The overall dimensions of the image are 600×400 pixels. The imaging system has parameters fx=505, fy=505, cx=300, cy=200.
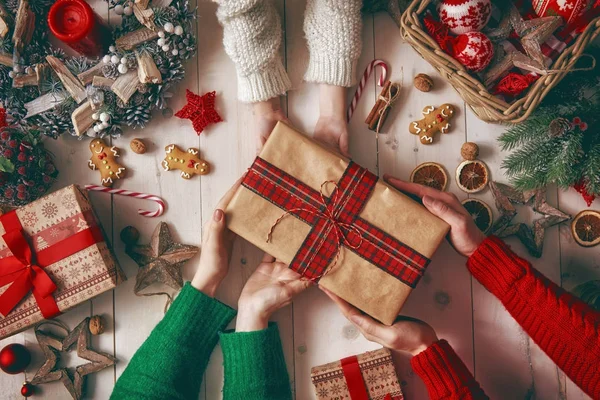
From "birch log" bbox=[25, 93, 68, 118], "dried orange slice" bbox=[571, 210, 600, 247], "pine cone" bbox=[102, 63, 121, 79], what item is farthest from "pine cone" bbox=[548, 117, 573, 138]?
"birch log" bbox=[25, 93, 68, 118]

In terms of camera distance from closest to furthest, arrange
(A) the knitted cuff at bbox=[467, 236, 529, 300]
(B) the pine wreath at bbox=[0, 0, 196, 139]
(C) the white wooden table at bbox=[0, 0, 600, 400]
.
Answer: (A) the knitted cuff at bbox=[467, 236, 529, 300] → (B) the pine wreath at bbox=[0, 0, 196, 139] → (C) the white wooden table at bbox=[0, 0, 600, 400]

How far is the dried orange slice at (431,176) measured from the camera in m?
1.51

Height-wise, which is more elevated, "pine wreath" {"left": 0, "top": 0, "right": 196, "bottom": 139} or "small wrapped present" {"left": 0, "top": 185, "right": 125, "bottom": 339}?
"pine wreath" {"left": 0, "top": 0, "right": 196, "bottom": 139}

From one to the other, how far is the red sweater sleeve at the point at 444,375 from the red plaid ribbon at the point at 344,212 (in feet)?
0.81

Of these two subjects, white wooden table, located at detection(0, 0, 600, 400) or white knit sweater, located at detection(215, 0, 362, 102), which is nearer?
white knit sweater, located at detection(215, 0, 362, 102)

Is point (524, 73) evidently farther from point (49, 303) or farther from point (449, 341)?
point (49, 303)

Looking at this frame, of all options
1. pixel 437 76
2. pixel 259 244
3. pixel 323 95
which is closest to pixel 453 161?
pixel 437 76

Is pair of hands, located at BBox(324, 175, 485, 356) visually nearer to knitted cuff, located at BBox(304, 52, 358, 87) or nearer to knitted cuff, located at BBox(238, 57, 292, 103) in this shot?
knitted cuff, located at BBox(304, 52, 358, 87)

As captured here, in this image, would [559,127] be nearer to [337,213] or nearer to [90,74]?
[337,213]

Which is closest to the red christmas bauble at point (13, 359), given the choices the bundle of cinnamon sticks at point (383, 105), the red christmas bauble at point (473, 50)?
the bundle of cinnamon sticks at point (383, 105)

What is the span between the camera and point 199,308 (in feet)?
4.77

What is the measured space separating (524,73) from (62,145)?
1.36 meters

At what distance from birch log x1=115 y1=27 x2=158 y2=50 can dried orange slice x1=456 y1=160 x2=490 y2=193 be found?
977 mm

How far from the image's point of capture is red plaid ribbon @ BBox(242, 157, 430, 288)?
4.16 feet
